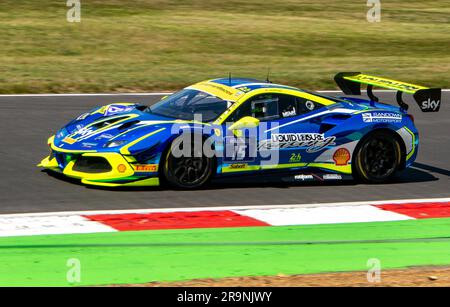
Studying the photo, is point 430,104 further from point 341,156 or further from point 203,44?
point 203,44

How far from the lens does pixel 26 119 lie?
16.6 meters

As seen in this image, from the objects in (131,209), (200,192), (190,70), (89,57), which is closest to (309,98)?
(200,192)

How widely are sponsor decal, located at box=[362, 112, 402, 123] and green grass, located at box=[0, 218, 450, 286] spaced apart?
2.30 m

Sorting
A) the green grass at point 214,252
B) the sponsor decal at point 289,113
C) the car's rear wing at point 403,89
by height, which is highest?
the car's rear wing at point 403,89

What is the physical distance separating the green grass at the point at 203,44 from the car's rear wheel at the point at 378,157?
28.3ft

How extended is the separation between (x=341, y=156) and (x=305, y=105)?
2.61 ft

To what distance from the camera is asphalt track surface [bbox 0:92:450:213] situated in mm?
11281

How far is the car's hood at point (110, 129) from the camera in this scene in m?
11.7

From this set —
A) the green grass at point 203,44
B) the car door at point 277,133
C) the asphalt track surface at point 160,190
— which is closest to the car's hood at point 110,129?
→ the asphalt track surface at point 160,190

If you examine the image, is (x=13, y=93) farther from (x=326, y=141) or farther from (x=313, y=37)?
(x=313, y=37)

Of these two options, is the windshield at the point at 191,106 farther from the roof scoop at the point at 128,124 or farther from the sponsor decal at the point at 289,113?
the sponsor decal at the point at 289,113

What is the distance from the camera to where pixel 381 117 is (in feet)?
42.0

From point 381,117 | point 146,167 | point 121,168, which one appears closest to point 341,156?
point 381,117

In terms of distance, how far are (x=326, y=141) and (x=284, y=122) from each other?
0.63 m
